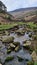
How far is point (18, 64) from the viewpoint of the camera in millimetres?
21578

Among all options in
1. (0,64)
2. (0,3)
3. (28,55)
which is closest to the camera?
(0,64)

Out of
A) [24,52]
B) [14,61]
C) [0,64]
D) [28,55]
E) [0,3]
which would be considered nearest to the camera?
[0,64]

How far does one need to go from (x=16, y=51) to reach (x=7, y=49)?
1.65 m

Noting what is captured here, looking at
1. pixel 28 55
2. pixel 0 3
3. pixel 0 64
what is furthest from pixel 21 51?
pixel 0 3

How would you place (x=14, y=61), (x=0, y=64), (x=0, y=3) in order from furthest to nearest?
(x=0, y=3)
(x=14, y=61)
(x=0, y=64)

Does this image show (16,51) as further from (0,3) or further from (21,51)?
(0,3)

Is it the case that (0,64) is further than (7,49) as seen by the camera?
No

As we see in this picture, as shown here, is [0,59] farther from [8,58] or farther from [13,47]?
[13,47]

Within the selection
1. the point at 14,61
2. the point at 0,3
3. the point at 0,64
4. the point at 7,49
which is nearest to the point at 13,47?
the point at 7,49

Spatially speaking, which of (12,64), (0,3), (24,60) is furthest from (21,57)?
(0,3)

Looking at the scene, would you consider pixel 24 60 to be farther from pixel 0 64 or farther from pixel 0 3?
pixel 0 3

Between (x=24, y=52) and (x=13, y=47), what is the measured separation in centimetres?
215

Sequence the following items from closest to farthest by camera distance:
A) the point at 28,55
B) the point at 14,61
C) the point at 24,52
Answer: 1. the point at 14,61
2. the point at 28,55
3. the point at 24,52

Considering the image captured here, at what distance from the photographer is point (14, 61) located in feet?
74.1
